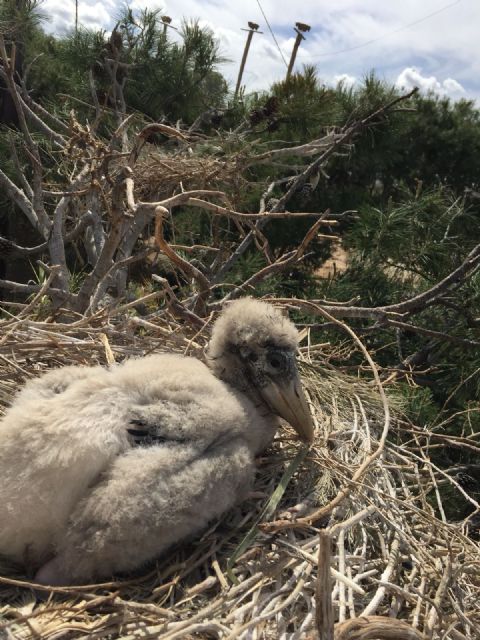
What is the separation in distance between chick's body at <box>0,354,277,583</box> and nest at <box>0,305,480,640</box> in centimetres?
9

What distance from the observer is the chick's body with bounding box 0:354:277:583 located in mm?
1473

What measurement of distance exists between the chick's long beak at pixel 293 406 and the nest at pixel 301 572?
0.24ft

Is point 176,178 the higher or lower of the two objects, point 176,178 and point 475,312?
the higher

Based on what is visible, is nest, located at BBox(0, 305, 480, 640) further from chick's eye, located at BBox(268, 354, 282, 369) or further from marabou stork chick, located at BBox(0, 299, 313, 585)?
chick's eye, located at BBox(268, 354, 282, 369)

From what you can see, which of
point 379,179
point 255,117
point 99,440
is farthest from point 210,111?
point 99,440

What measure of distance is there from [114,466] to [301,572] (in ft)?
1.71

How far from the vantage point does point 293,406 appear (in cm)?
186

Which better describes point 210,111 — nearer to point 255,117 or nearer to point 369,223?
point 255,117

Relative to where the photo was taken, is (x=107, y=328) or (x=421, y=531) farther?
(x=107, y=328)

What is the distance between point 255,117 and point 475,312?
1.88 metres

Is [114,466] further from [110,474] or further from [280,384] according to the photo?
[280,384]

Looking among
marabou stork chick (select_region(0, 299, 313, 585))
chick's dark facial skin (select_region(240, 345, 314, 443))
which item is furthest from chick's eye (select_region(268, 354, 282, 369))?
marabou stork chick (select_region(0, 299, 313, 585))

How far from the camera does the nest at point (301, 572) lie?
130cm

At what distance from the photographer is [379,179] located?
18.6 feet
